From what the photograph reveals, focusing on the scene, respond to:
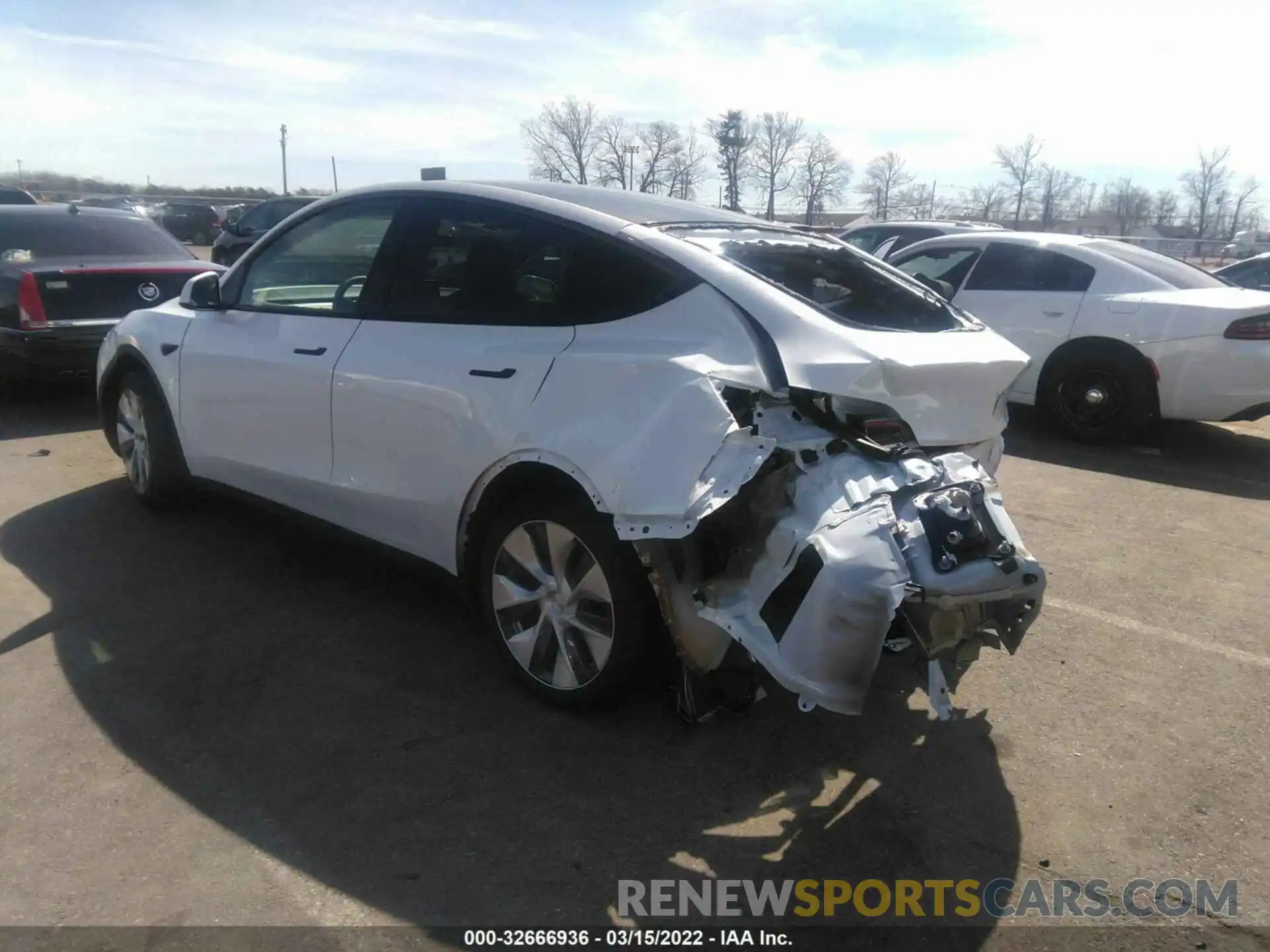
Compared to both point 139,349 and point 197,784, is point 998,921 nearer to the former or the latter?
point 197,784

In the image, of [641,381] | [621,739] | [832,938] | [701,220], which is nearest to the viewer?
[832,938]

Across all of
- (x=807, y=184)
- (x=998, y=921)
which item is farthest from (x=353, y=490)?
(x=807, y=184)

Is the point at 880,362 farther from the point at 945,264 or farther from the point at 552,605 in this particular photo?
the point at 945,264

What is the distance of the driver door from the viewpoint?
4.20 meters

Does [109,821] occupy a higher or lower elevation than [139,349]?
lower

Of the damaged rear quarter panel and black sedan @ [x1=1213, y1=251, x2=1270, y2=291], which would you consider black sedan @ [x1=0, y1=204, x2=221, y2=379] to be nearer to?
the damaged rear quarter panel

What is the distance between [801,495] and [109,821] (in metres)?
2.18

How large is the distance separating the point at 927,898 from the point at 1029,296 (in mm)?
6655

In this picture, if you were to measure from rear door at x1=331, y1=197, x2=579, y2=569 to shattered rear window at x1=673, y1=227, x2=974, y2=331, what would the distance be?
0.59 meters

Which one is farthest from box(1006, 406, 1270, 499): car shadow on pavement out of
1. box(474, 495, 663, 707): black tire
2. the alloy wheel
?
the alloy wheel

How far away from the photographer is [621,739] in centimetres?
339

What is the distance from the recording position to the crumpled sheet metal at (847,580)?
277cm

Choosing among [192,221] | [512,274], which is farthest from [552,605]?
[192,221]

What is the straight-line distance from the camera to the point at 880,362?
3102 millimetres
